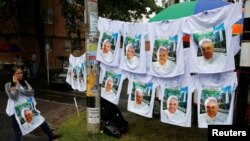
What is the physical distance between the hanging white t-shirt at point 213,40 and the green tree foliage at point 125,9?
15367 mm

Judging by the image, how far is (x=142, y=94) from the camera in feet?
26.5

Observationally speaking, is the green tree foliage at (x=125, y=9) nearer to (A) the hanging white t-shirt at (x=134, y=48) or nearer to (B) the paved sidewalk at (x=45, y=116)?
(B) the paved sidewalk at (x=45, y=116)

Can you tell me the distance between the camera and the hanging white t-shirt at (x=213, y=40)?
21.2 feet

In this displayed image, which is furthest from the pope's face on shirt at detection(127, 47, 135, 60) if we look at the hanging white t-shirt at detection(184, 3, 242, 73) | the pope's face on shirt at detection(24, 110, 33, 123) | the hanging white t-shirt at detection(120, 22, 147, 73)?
the pope's face on shirt at detection(24, 110, 33, 123)

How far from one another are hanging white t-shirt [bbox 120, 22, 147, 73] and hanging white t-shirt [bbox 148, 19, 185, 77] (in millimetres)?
213

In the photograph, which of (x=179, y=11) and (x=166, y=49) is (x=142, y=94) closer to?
(x=166, y=49)

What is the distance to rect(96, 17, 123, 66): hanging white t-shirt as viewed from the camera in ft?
28.6

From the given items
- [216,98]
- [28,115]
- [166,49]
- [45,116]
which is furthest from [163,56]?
[45,116]

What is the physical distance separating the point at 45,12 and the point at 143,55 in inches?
1033

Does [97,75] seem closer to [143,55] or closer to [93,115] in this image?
[93,115]

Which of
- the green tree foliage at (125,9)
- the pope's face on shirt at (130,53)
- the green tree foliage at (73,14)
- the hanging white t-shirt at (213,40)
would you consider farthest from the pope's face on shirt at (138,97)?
the green tree foliage at (73,14)

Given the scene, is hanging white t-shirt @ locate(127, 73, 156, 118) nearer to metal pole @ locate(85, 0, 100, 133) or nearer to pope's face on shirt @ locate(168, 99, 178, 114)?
pope's face on shirt @ locate(168, 99, 178, 114)

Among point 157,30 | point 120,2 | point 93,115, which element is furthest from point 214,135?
point 120,2

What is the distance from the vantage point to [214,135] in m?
4.75
